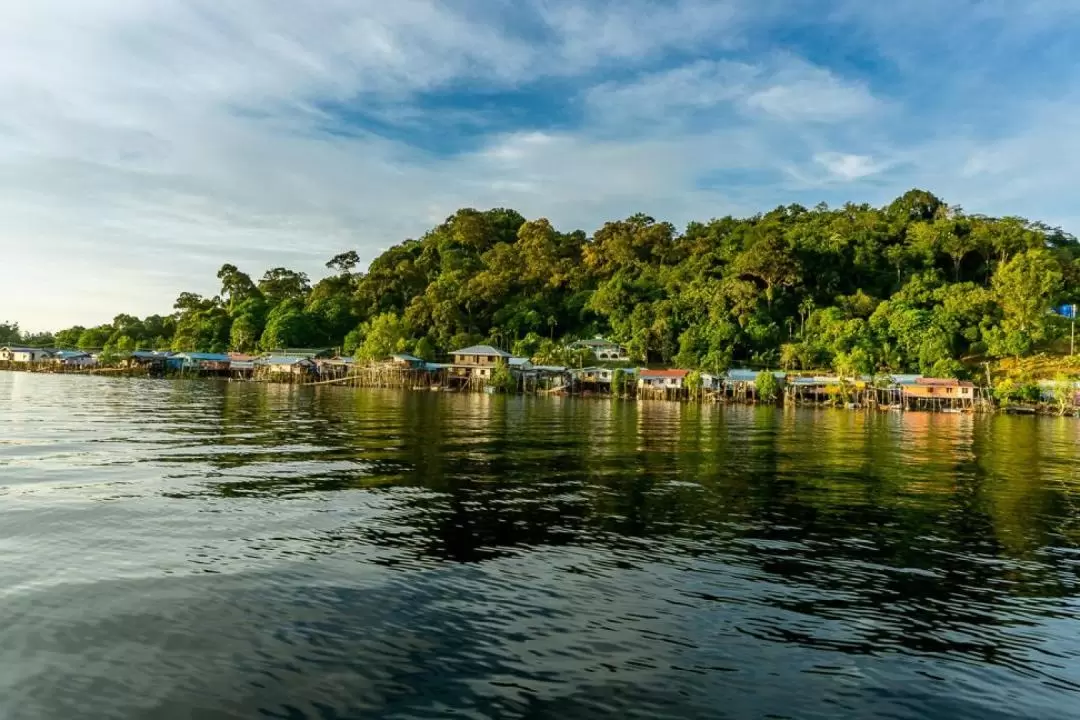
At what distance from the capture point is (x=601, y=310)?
10175cm

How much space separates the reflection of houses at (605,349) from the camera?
92.3 m

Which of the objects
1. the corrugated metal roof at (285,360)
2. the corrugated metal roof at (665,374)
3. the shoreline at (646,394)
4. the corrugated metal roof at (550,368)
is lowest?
the shoreline at (646,394)

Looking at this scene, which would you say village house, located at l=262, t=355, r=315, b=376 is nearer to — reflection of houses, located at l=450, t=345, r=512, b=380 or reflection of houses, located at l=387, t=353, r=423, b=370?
reflection of houses, located at l=387, t=353, r=423, b=370

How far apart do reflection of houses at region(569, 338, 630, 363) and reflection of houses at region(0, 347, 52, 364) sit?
9632 centimetres

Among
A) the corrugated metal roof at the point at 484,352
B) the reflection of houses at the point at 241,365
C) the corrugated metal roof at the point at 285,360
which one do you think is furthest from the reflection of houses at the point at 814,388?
the reflection of houses at the point at 241,365

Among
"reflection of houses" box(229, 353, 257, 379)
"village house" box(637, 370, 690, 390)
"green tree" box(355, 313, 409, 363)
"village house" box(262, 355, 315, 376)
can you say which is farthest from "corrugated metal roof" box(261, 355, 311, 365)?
"village house" box(637, 370, 690, 390)

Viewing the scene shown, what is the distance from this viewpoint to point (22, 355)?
120 m

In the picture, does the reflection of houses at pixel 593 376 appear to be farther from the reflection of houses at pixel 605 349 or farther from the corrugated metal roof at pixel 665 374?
the reflection of houses at pixel 605 349

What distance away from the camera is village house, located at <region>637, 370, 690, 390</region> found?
80188mm

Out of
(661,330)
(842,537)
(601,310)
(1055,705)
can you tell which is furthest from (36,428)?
(601,310)

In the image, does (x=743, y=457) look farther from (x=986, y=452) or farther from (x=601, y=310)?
(x=601, y=310)

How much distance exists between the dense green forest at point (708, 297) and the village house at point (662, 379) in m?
4.32

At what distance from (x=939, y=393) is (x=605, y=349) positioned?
134 feet

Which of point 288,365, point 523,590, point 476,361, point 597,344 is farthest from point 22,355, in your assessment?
point 523,590
